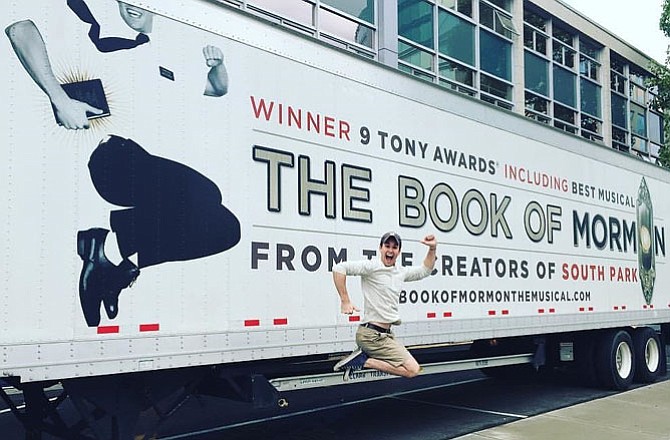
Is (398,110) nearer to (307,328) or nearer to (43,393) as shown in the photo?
(307,328)

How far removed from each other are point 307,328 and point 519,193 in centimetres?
385

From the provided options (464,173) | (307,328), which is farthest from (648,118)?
(307,328)

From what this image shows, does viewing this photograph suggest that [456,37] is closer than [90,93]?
No

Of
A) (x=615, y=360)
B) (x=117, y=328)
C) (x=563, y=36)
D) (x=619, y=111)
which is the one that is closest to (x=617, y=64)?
(x=619, y=111)

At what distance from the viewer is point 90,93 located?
4.79 m

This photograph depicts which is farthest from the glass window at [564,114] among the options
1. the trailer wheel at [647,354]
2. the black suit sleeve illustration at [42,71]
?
the black suit sleeve illustration at [42,71]

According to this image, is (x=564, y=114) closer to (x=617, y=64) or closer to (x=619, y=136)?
(x=619, y=136)

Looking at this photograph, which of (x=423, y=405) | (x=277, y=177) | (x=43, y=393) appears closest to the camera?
(x=43, y=393)

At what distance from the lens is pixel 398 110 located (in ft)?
Answer: 23.9

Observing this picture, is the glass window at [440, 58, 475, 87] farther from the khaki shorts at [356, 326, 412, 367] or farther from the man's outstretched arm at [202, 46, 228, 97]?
the man's outstretched arm at [202, 46, 228, 97]

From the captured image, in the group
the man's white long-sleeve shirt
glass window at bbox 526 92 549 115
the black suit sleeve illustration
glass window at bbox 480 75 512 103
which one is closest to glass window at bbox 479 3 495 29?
glass window at bbox 480 75 512 103

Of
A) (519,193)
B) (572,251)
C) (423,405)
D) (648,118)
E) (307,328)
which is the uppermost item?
(648,118)

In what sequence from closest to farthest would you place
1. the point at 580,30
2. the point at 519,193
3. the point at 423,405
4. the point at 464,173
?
1. the point at 464,173
2. the point at 519,193
3. the point at 423,405
4. the point at 580,30

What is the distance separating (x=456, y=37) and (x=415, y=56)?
2029 mm
